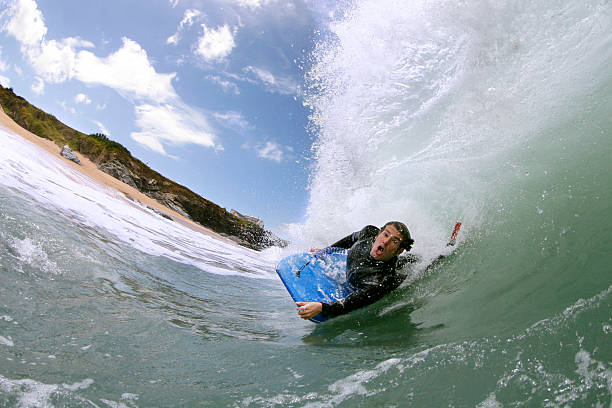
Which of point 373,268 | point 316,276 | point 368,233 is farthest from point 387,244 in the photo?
point 316,276

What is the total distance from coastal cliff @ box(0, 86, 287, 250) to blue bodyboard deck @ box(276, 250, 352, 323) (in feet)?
80.6

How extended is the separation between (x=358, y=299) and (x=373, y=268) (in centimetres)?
36

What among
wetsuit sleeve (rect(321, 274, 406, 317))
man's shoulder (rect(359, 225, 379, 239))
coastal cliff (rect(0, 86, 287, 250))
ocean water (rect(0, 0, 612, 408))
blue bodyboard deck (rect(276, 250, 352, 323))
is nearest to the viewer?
ocean water (rect(0, 0, 612, 408))

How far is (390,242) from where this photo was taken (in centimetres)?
321

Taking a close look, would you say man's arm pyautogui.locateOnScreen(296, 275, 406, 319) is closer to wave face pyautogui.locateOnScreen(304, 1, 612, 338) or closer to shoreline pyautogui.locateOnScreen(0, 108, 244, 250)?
wave face pyautogui.locateOnScreen(304, 1, 612, 338)

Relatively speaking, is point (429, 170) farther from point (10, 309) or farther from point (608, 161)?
point (10, 309)

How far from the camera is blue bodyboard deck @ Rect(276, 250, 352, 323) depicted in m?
3.48

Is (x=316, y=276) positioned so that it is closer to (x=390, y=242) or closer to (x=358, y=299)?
(x=358, y=299)

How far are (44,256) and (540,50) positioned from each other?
7.07 m

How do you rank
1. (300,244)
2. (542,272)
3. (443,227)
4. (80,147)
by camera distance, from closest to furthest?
(542,272) < (443,227) < (300,244) < (80,147)

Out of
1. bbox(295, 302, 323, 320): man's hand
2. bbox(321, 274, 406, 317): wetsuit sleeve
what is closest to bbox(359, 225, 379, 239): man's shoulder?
bbox(321, 274, 406, 317): wetsuit sleeve

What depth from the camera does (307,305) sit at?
285cm

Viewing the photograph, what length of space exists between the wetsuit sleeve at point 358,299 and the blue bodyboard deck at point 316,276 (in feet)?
1.25

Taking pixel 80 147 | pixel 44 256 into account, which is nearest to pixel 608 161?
pixel 44 256
